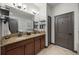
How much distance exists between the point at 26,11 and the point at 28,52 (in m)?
0.77

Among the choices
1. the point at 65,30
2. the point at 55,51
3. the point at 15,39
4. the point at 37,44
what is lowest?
the point at 55,51

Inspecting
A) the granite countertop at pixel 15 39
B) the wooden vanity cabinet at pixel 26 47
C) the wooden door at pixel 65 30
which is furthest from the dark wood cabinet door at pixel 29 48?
the wooden door at pixel 65 30

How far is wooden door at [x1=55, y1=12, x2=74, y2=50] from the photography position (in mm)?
1389

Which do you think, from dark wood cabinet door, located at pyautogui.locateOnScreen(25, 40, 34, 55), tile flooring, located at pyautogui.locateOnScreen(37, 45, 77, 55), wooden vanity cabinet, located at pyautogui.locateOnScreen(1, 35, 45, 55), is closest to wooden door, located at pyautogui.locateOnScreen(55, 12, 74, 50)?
tile flooring, located at pyautogui.locateOnScreen(37, 45, 77, 55)

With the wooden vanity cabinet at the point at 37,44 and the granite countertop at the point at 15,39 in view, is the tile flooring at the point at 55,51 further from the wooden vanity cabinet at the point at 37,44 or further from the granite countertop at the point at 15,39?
the granite countertop at the point at 15,39

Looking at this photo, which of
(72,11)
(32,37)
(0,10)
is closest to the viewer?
(0,10)

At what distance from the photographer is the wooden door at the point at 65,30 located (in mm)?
1389

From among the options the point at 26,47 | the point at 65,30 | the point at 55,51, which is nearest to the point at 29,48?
the point at 26,47

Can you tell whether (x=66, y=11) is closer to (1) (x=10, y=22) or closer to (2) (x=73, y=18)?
(2) (x=73, y=18)

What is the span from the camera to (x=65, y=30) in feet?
4.71

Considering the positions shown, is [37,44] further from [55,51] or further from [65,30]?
[65,30]

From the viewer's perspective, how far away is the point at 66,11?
54.4 inches

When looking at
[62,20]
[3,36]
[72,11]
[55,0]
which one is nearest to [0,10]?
[3,36]

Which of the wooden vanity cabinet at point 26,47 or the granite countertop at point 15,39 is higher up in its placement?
the granite countertop at point 15,39
